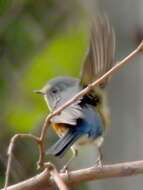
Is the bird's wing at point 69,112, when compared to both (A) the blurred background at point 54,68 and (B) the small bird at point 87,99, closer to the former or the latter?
(B) the small bird at point 87,99

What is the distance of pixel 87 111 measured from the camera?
1.22 metres

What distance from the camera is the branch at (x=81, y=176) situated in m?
1.04

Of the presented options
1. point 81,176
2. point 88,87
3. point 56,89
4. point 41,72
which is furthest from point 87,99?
point 41,72

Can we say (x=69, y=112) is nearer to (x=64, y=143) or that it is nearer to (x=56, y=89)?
(x=64, y=143)

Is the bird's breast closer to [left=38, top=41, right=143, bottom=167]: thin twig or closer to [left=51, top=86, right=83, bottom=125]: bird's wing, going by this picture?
[left=51, top=86, right=83, bottom=125]: bird's wing

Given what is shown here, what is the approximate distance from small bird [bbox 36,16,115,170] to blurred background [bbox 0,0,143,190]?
42cm

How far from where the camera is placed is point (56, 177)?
0.84 meters

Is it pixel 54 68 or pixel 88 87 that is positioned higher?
pixel 88 87

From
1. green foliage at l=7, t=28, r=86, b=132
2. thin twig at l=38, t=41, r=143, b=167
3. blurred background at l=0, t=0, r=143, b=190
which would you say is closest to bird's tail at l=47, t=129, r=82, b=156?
thin twig at l=38, t=41, r=143, b=167

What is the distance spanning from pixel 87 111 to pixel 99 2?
79 cm

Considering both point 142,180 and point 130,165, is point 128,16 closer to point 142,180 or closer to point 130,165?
point 142,180

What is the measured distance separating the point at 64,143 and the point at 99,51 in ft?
0.49

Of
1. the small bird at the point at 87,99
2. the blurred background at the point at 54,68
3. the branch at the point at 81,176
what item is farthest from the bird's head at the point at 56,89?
the blurred background at the point at 54,68

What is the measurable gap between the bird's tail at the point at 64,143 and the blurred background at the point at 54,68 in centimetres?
46
